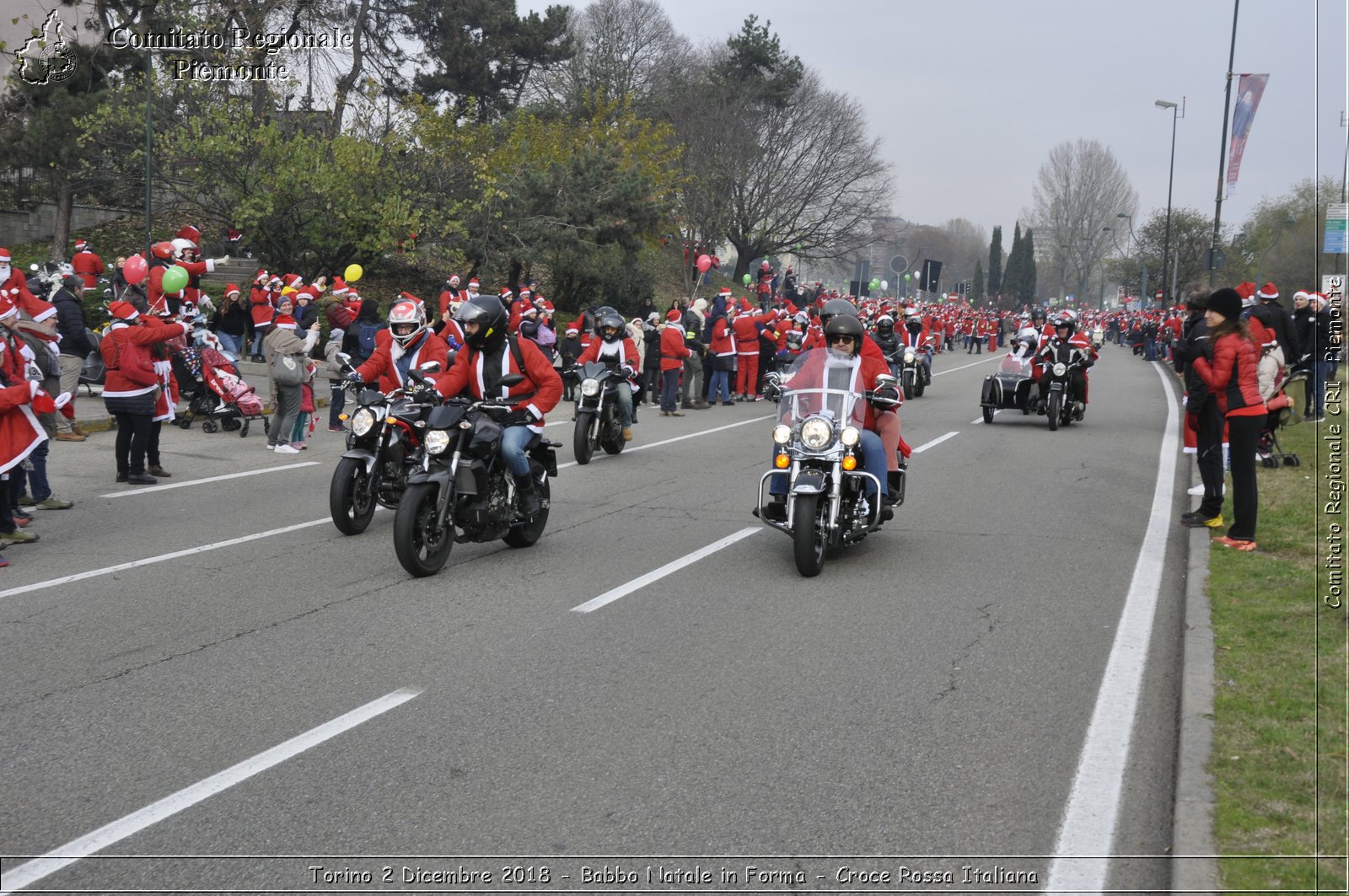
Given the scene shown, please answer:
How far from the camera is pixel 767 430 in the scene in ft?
63.5

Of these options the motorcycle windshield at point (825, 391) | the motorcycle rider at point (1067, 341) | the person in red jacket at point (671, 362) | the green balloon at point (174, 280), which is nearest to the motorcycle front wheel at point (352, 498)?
the motorcycle windshield at point (825, 391)

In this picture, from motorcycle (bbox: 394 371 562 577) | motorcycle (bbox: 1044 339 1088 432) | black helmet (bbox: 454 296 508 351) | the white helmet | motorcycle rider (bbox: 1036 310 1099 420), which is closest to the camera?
motorcycle (bbox: 394 371 562 577)

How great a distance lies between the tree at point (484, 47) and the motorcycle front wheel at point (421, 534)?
39449 mm

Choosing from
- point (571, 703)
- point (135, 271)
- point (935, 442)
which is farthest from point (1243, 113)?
point (571, 703)

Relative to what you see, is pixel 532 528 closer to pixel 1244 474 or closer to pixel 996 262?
pixel 1244 474

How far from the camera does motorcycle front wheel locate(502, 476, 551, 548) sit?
9578mm

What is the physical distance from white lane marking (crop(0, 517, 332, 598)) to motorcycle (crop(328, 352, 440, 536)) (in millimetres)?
573

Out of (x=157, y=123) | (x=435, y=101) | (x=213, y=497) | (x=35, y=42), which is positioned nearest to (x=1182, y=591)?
(x=213, y=497)

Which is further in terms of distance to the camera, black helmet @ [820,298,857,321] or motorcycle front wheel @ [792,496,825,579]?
black helmet @ [820,298,857,321]

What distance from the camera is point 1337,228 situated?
6848mm

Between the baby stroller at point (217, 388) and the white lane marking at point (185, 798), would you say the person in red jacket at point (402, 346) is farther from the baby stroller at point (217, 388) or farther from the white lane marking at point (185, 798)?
the baby stroller at point (217, 388)

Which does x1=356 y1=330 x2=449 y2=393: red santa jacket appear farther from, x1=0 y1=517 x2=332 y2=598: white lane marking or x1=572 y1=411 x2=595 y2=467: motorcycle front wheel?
x1=572 y1=411 x2=595 y2=467: motorcycle front wheel

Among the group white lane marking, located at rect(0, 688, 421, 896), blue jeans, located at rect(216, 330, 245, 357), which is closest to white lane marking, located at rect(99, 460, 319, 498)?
blue jeans, located at rect(216, 330, 245, 357)

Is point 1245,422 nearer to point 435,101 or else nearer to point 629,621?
point 629,621
